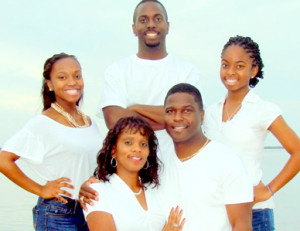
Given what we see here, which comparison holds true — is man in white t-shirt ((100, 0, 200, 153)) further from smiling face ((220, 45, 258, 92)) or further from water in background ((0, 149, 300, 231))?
water in background ((0, 149, 300, 231))

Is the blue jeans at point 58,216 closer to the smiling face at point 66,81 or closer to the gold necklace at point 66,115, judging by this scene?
the gold necklace at point 66,115

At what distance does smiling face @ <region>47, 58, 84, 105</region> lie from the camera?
5.18 m

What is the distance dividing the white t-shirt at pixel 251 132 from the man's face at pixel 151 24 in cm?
116

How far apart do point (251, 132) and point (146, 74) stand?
1.20 meters

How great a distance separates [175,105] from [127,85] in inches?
42.5

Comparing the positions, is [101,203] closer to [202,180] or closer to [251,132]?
[202,180]

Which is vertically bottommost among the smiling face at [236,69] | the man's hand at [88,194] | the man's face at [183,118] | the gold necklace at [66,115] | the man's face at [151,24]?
the man's hand at [88,194]

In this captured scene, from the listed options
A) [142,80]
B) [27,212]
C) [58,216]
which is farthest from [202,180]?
[27,212]

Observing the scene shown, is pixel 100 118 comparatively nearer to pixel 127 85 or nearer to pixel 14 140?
pixel 127 85

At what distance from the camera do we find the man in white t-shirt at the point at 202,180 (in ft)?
13.9

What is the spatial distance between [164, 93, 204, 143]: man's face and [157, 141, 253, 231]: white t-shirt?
6.7 inches

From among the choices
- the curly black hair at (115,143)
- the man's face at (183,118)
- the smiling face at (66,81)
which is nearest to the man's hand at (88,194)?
the curly black hair at (115,143)

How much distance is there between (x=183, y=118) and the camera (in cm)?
439

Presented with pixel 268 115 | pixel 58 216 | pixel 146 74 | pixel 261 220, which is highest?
pixel 146 74
